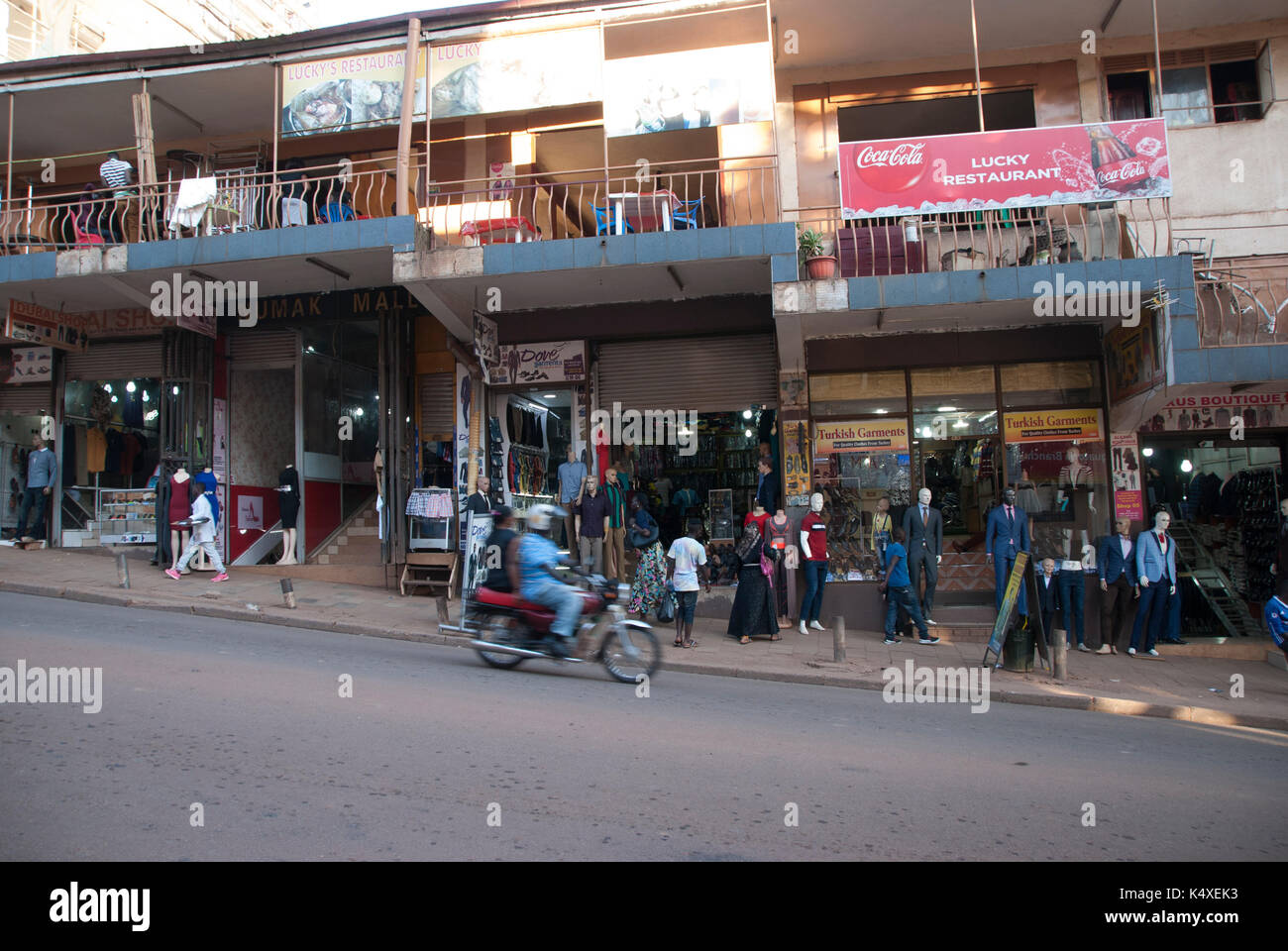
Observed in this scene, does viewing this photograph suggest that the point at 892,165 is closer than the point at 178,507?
Yes

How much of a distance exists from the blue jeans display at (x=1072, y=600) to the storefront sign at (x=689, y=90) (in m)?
7.54

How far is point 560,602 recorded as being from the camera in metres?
8.76

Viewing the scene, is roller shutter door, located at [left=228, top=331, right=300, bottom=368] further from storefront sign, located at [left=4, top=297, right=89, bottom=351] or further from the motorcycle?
the motorcycle

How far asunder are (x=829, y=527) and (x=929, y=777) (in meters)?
8.00

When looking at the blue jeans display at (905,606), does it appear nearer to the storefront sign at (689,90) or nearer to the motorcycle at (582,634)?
the motorcycle at (582,634)

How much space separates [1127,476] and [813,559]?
4770mm

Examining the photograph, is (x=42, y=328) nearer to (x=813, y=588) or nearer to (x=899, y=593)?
→ (x=813, y=588)

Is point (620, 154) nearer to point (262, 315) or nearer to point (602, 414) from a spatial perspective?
point (602, 414)

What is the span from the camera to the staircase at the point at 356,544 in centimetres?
1585

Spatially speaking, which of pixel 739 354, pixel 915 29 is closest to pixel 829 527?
pixel 739 354

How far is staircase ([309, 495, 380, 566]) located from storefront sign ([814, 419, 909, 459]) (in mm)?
7792

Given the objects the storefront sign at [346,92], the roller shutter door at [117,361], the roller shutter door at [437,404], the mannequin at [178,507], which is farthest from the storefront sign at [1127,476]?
the roller shutter door at [117,361]

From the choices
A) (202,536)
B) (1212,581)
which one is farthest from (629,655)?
(1212,581)
